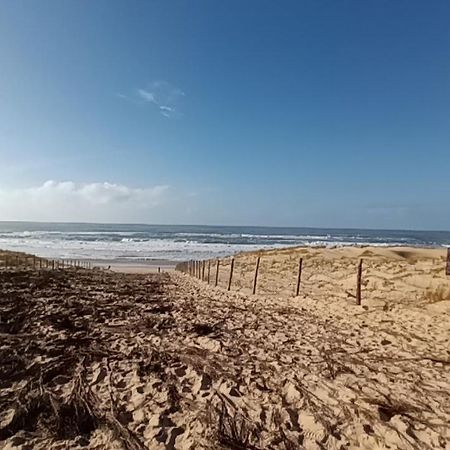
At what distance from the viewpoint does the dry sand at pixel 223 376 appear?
12.7 feet

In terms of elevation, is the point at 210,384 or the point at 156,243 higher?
the point at 210,384

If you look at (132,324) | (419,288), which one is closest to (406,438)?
(132,324)

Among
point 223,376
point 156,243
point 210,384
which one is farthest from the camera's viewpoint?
point 156,243

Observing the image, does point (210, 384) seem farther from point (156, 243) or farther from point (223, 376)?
point (156, 243)

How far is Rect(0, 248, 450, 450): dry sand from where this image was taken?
3.86 metres

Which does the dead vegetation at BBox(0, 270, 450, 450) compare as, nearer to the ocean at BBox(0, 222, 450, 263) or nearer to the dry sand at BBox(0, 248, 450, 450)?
the dry sand at BBox(0, 248, 450, 450)

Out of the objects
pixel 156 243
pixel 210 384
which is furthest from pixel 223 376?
pixel 156 243

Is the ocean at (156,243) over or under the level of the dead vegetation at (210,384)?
under

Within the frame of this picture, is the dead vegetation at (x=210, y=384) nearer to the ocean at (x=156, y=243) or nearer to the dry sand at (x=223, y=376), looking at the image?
the dry sand at (x=223, y=376)

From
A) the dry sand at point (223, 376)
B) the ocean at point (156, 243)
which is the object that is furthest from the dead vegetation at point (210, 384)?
the ocean at point (156, 243)

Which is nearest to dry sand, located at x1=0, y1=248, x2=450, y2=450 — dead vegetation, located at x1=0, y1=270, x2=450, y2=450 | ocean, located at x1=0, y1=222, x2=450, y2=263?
dead vegetation, located at x1=0, y1=270, x2=450, y2=450

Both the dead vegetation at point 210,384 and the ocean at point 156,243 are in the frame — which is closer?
the dead vegetation at point 210,384

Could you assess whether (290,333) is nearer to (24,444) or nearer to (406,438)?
(406,438)

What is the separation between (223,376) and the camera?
17.3 ft
